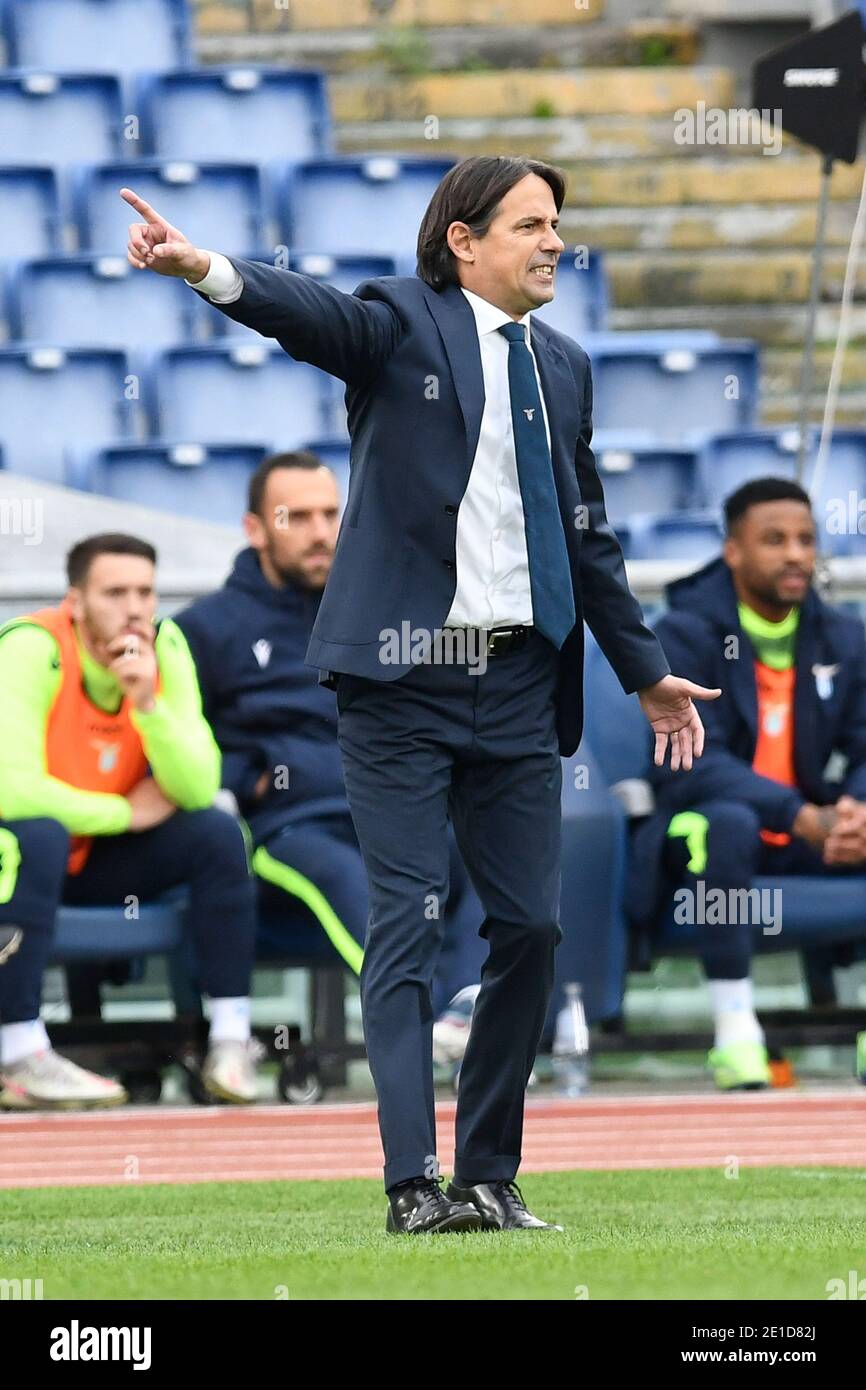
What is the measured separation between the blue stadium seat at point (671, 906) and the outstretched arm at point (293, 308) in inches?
124

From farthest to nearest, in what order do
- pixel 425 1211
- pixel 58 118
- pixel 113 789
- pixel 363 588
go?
pixel 58 118
pixel 113 789
pixel 363 588
pixel 425 1211

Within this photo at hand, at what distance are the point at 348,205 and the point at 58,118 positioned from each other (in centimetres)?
139

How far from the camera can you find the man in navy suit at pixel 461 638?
3.85m

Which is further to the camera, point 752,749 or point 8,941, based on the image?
point 752,749

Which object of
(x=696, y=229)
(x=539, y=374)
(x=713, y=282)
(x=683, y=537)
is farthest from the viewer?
(x=696, y=229)

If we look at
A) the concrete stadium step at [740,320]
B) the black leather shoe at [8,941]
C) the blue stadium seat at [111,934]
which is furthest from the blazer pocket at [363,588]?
the concrete stadium step at [740,320]

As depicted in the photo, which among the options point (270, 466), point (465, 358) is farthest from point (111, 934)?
point (465, 358)

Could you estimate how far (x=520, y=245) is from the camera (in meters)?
3.92

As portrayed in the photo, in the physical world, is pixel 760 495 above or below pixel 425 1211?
above

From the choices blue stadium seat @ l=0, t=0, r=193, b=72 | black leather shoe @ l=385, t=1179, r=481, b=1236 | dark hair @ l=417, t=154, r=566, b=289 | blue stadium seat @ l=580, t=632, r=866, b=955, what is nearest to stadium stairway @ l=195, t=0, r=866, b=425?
blue stadium seat @ l=0, t=0, r=193, b=72

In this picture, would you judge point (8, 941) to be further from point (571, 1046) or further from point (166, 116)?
point (166, 116)

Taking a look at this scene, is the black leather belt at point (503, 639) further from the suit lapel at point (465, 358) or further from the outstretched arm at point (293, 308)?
the outstretched arm at point (293, 308)

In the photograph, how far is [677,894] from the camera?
684 cm

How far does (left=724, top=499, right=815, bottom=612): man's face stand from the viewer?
6938 millimetres
